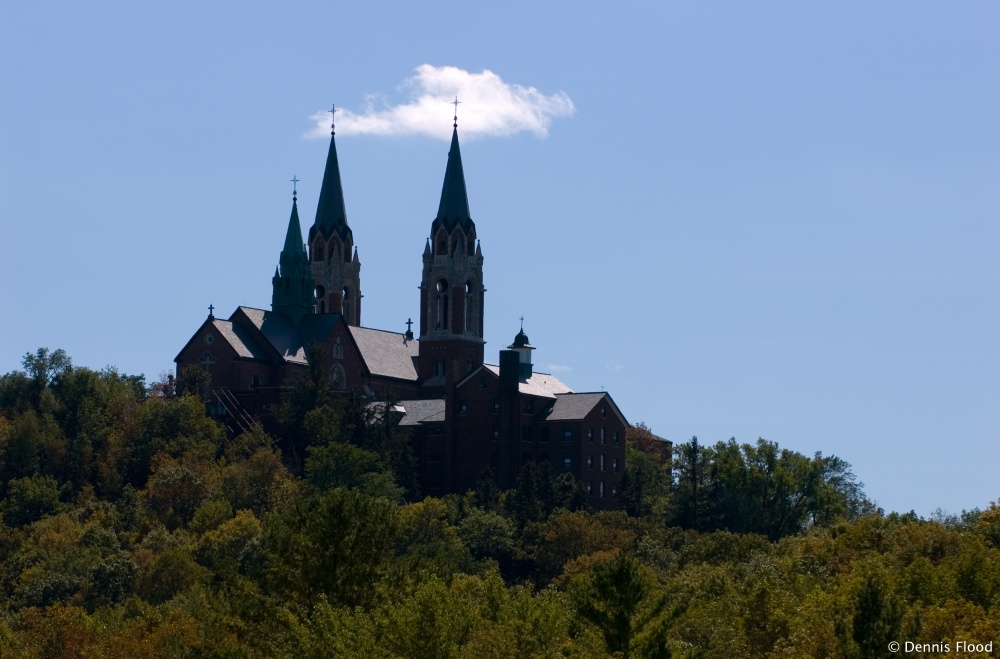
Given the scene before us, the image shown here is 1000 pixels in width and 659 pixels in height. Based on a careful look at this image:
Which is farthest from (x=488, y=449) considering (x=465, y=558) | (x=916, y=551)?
(x=916, y=551)

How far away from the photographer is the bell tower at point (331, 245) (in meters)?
160

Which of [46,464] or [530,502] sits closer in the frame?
[530,502]

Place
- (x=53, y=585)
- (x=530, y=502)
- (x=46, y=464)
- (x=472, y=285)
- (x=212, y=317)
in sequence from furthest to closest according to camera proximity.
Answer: (x=472, y=285) → (x=212, y=317) → (x=46, y=464) → (x=530, y=502) → (x=53, y=585)

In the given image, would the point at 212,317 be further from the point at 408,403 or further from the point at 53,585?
the point at 53,585

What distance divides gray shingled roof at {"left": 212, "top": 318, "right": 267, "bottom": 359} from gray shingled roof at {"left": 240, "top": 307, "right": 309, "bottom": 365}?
3.45 ft

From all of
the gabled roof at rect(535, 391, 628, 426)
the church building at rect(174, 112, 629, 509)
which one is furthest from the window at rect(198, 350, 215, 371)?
the gabled roof at rect(535, 391, 628, 426)


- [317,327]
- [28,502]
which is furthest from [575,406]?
[28,502]

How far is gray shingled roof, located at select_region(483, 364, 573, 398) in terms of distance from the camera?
430ft

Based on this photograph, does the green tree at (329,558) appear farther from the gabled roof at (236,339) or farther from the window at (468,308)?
the window at (468,308)

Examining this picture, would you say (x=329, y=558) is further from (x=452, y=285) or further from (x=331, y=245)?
(x=331, y=245)

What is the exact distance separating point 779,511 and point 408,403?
28.2 metres

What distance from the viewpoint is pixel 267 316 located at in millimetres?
143000

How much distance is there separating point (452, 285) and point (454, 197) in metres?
6.84

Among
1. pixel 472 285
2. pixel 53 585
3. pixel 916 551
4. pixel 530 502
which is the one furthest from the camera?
pixel 472 285
